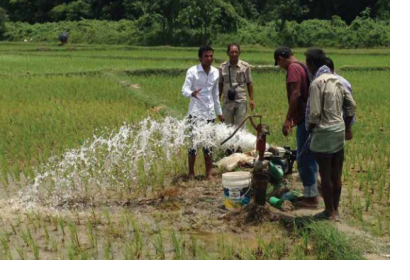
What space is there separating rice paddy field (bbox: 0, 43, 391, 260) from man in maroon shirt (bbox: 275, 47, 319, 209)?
0.25 metres

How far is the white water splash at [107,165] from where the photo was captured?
5.29 m

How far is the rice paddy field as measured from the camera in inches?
154

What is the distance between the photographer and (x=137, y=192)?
5.46 metres

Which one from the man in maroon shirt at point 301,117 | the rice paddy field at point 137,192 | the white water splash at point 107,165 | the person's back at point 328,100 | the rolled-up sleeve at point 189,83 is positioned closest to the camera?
the rice paddy field at point 137,192

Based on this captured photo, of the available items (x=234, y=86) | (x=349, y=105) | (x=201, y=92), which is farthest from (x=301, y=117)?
(x=234, y=86)

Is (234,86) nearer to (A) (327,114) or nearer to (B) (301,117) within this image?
(B) (301,117)

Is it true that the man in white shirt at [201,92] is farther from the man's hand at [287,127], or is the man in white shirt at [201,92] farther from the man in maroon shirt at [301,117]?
the man's hand at [287,127]

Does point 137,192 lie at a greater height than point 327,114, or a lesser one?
lesser

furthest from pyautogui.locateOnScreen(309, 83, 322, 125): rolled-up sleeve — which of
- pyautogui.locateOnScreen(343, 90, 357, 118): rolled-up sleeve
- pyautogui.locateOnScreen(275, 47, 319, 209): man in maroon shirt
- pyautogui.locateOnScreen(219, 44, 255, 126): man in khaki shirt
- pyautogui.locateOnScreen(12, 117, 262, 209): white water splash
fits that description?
pyautogui.locateOnScreen(219, 44, 255, 126): man in khaki shirt

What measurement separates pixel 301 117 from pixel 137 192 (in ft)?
5.43

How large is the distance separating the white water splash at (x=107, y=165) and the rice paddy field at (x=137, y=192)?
0.05 ft

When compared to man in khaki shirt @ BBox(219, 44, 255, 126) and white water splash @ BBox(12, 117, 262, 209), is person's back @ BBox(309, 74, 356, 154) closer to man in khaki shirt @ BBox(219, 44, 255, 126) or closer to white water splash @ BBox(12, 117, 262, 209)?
white water splash @ BBox(12, 117, 262, 209)

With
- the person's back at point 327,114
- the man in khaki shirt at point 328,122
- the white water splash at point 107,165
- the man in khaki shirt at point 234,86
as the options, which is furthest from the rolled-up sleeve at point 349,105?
the man in khaki shirt at point 234,86
